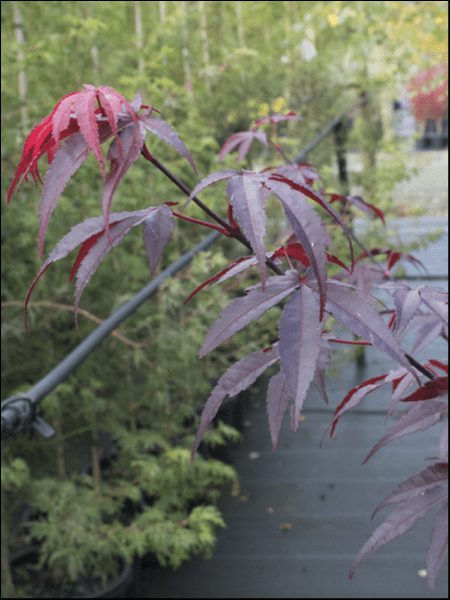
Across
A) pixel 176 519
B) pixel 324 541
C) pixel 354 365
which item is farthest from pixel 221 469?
pixel 354 365

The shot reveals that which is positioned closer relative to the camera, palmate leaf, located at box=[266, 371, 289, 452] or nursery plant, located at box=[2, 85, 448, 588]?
nursery plant, located at box=[2, 85, 448, 588]

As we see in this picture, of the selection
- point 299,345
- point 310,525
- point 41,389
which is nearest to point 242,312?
point 299,345

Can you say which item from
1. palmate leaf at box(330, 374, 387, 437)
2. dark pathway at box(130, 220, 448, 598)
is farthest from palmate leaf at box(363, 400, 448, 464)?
dark pathway at box(130, 220, 448, 598)

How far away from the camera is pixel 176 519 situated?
2.44 m

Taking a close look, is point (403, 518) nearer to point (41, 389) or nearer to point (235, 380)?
point (235, 380)

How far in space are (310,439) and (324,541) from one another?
89 centimetres

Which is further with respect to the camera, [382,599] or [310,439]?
[310,439]

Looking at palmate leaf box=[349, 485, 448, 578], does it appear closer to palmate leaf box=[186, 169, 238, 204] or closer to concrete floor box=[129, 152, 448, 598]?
palmate leaf box=[186, 169, 238, 204]

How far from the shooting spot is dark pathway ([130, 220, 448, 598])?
250 cm

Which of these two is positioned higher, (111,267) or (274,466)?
(111,267)

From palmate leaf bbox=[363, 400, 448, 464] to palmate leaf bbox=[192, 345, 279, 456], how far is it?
113 millimetres

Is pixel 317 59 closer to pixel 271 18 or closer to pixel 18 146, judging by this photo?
pixel 271 18

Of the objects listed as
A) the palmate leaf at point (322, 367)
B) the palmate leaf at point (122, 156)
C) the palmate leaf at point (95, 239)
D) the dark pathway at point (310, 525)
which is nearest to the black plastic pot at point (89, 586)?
the dark pathway at point (310, 525)

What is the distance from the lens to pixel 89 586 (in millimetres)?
2342
